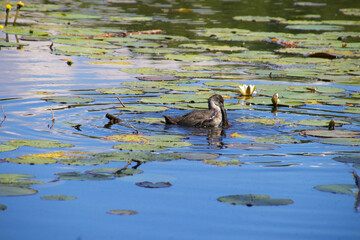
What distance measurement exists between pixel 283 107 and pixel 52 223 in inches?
260

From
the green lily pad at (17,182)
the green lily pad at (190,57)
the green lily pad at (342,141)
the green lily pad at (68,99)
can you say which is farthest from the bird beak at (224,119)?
the green lily pad at (190,57)

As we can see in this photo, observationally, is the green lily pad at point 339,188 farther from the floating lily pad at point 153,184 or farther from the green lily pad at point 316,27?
the green lily pad at point 316,27

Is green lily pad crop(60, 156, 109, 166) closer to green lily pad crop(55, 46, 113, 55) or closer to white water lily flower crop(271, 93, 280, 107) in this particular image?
white water lily flower crop(271, 93, 280, 107)

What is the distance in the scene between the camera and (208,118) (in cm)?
949

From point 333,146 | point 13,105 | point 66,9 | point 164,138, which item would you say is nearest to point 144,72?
point 13,105

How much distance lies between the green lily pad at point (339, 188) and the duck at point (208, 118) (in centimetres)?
337

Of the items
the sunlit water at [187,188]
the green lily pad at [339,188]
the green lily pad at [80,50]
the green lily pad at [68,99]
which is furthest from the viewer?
the green lily pad at [80,50]

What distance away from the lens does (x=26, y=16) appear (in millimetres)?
23219

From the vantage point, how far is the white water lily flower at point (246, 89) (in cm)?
1152

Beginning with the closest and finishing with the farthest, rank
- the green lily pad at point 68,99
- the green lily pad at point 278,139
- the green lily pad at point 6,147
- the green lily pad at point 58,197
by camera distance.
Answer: the green lily pad at point 58,197, the green lily pad at point 6,147, the green lily pad at point 278,139, the green lily pad at point 68,99

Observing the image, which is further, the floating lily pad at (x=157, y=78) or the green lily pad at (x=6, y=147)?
the floating lily pad at (x=157, y=78)

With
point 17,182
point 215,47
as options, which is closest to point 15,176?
point 17,182

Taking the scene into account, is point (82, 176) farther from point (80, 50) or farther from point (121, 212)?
point (80, 50)

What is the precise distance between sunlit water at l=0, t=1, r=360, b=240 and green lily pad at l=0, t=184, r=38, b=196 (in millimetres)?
50
